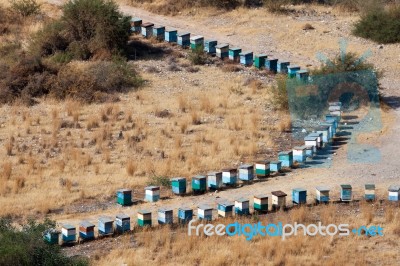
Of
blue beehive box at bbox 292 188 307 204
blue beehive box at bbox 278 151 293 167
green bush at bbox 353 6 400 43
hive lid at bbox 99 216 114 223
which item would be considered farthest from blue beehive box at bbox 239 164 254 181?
green bush at bbox 353 6 400 43

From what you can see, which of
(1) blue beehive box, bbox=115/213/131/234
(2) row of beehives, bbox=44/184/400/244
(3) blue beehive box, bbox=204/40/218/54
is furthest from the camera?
(3) blue beehive box, bbox=204/40/218/54

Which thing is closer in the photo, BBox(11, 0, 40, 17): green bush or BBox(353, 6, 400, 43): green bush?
BBox(353, 6, 400, 43): green bush

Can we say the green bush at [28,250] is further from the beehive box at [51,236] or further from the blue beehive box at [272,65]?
the blue beehive box at [272,65]

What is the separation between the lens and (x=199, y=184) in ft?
69.1

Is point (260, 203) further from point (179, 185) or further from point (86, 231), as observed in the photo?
point (86, 231)

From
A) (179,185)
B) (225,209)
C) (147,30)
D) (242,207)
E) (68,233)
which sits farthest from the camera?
(147,30)

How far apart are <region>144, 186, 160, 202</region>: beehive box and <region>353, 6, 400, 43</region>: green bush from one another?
16047mm

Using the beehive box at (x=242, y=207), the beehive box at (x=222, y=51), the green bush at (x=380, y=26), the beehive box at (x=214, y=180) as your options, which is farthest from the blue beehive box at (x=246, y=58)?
the beehive box at (x=242, y=207)

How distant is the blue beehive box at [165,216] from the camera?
63.0 ft

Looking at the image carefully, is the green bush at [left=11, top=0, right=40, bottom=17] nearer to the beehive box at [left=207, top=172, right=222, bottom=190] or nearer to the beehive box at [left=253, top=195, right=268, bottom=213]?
the beehive box at [left=207, top=172, right=222, bottom=190]

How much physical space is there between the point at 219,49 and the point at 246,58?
117 centimetres

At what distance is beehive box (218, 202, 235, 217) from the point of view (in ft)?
64.0
